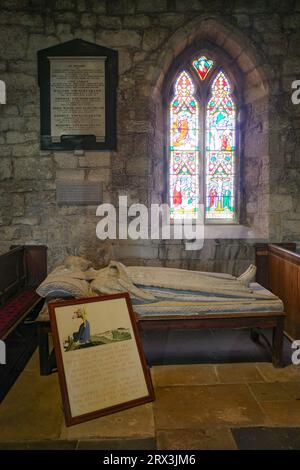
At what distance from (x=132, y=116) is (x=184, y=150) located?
86 cm

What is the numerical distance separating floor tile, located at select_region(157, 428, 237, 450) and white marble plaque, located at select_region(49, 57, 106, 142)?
3.06m

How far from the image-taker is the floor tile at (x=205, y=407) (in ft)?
7.98

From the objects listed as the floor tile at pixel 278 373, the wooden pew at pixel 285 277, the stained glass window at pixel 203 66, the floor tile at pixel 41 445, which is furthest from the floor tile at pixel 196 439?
the stained glass window at pixel 203 66

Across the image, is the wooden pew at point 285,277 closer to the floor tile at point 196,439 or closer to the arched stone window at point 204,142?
the arched stone window at point 204,142

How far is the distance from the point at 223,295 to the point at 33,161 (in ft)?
8.11

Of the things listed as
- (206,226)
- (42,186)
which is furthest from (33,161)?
(206,226)

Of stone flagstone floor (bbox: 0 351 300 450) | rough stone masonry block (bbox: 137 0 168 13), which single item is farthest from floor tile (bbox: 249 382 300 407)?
rough stone masonry block (bbox: 137 0 168 13)

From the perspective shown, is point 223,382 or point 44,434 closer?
point 44,434

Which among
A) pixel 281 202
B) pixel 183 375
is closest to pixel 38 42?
pixel 281 202

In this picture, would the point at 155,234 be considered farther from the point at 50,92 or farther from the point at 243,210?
the point at 50,92

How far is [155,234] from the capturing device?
4.54 meters

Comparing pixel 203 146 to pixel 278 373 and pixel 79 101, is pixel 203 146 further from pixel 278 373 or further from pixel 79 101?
pixel 278 373

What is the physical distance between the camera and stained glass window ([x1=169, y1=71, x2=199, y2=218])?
4992 millimetres
